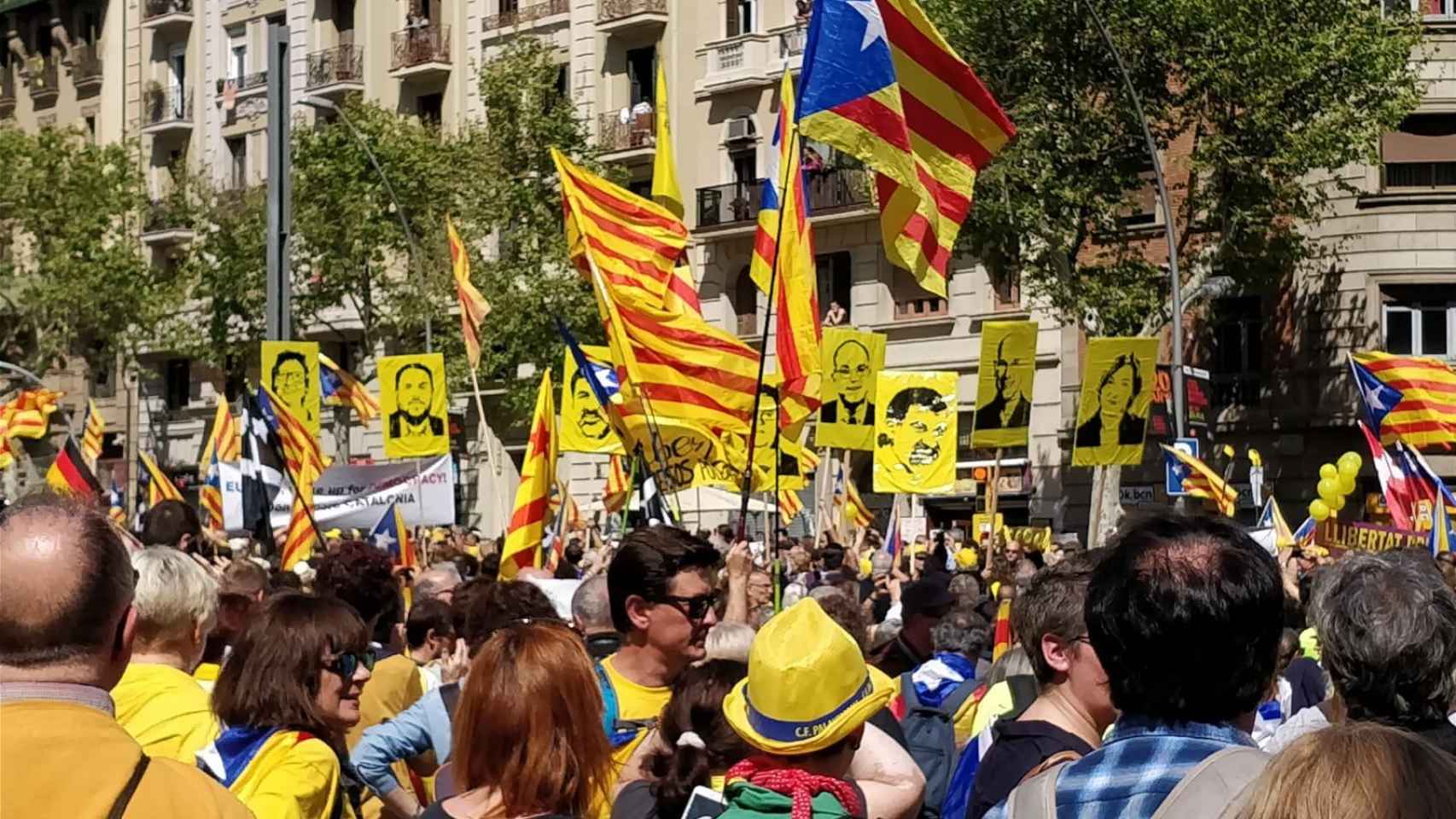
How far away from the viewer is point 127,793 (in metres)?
2.97

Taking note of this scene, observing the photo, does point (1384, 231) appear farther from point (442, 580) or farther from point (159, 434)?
point (159, 434)

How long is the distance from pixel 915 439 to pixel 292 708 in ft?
54.5

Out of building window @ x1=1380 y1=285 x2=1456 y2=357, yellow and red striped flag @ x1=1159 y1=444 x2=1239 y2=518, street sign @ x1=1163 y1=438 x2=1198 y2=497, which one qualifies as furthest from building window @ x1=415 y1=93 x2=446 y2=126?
yellow and red striped flag @ x1=1159 y1=444 x2=1239 y2=518

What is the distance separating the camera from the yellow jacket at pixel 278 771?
4819 millimetres

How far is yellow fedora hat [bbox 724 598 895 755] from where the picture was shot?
14.0 feet

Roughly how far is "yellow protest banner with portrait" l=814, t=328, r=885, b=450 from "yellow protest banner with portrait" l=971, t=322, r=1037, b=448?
1.24m

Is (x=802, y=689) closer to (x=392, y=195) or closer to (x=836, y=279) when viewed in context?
(x=392, y=195)

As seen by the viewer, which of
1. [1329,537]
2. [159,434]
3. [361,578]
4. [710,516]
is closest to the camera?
[361,578]

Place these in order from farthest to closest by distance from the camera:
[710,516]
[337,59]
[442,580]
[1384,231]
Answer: [337,59], [710,516], [1384,231], [442,580]

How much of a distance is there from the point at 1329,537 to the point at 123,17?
148ft

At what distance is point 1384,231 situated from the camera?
31.5 meters

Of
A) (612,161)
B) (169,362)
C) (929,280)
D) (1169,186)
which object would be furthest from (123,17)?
(929,280)

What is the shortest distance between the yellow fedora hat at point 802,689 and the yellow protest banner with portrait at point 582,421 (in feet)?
59.2

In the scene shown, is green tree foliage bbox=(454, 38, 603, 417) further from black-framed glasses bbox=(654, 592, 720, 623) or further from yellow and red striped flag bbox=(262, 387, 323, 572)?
black-framed glasses bbox=(654, 592, 720, 623)
